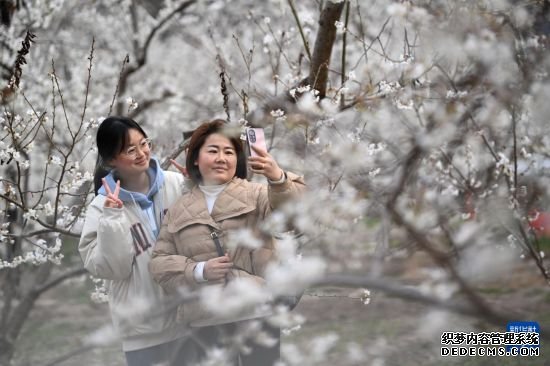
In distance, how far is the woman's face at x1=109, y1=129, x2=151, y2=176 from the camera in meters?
2.38

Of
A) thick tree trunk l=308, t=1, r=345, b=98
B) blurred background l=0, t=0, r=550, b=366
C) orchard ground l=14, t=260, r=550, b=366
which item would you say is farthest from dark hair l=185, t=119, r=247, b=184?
orchard ground l=14, t=260, r=550, b=366

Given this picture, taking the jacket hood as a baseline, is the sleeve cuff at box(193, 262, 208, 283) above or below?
below

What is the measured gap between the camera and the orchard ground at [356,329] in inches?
192

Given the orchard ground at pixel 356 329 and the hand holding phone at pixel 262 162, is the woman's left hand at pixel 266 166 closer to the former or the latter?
the hand holding phone at pixel 262 162

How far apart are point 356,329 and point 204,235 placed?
3.85 meters

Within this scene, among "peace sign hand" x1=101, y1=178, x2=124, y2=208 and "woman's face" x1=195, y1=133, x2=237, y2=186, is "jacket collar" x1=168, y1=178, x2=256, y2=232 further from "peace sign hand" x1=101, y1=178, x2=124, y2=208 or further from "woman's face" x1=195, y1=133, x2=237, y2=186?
"peace sign hand" x1=101, y1=178, x2=124, y2=208

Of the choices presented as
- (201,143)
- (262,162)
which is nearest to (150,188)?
(201,143)

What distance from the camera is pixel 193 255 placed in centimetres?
232

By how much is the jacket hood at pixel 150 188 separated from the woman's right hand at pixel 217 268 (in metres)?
0.37

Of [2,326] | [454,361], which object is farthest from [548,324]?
[2,326]

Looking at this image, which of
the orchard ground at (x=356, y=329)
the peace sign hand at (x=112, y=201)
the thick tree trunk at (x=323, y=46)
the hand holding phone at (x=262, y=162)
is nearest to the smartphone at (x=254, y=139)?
the hand holding phone at (x=262, y=162)

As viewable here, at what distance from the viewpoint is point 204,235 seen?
90.7 inches

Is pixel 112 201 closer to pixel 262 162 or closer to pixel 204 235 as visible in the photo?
pixel 204 235

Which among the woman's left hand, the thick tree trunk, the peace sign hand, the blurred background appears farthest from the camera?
the thick tree trunk
